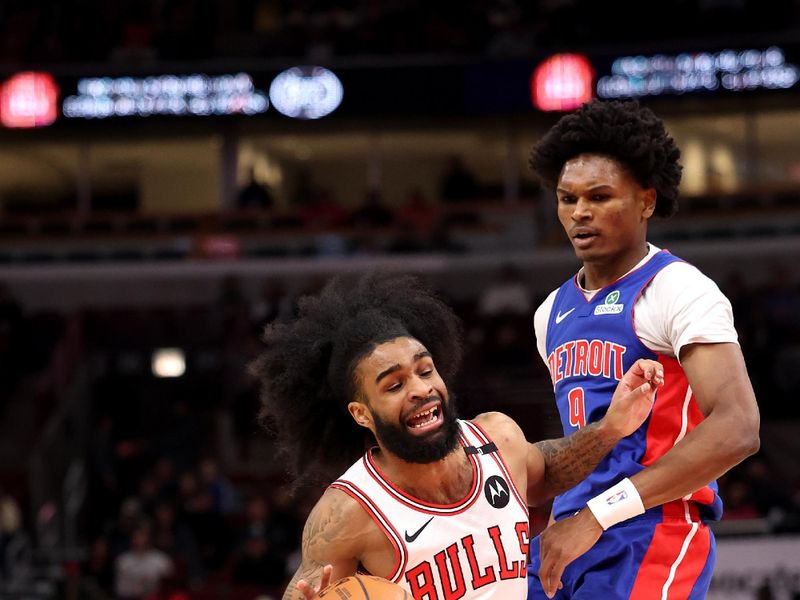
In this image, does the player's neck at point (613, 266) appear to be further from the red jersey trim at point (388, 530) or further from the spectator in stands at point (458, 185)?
the spectator in stands at point (458, 185)

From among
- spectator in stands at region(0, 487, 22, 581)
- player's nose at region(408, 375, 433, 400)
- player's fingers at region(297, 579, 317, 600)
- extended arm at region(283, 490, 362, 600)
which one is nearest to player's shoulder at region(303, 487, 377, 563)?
extended arm at region(283, 490, 362, 600)

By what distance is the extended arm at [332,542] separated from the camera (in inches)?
158

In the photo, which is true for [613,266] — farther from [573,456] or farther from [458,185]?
[458,185]

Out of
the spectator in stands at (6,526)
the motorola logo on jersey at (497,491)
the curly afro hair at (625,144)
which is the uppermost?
the curly afro hair at (625,144)

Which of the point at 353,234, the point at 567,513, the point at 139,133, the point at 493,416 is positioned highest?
the point at 139,133

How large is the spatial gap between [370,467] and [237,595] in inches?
297

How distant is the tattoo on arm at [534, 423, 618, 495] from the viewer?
416cm

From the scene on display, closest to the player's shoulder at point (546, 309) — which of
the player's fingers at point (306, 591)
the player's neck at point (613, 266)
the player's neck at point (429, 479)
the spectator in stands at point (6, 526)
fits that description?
the player's neck at point (613, 266)

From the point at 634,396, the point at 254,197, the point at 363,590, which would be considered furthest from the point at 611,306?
the point at 254,197

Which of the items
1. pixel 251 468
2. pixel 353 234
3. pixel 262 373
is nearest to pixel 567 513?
pixel 262 373

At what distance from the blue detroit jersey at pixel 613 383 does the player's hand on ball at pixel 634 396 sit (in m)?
0.08

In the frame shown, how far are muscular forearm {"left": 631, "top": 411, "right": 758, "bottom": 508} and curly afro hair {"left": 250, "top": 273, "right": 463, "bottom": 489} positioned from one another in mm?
958

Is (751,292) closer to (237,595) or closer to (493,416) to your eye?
(237,595)

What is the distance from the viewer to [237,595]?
448 inches
